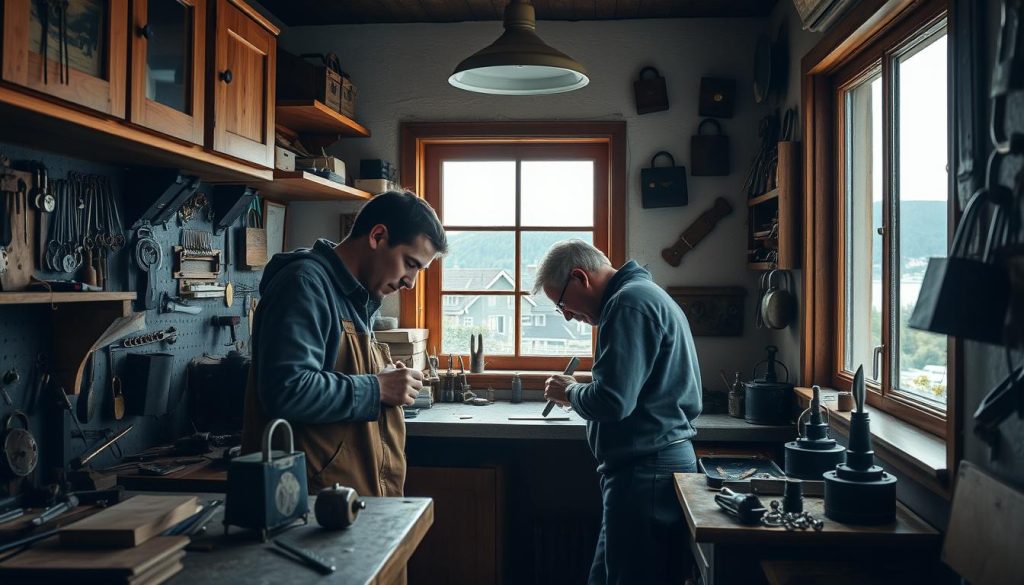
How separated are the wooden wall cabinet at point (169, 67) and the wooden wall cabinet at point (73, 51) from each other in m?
0.06

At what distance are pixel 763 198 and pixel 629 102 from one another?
3.05 feet

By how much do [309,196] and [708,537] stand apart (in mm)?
2886

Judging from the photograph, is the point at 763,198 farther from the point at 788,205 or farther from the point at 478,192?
the point at 478,192

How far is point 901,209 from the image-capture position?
2.83 m

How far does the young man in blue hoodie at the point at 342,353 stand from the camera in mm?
2092

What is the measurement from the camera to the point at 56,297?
2.40 metres

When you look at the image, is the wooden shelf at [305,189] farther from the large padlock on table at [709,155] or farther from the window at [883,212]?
the window at [883,212]

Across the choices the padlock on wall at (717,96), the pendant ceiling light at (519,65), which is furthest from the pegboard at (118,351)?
the padlock on wall at (717,96)

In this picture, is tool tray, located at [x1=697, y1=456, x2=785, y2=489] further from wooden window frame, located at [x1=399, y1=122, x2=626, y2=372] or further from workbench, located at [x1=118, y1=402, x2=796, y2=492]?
wooden window frame, located at [x1=399, y1=122, x2=626, y2=372]

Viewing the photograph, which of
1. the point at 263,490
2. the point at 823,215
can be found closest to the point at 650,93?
the point at 823,215

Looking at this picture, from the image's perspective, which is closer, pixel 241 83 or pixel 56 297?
pixel 56 297

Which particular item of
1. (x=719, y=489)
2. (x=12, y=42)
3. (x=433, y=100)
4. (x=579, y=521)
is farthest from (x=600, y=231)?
(x=12, y=42)

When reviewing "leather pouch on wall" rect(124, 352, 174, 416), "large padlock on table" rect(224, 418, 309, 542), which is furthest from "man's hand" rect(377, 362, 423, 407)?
"leather pouch on wall" rect(124, 352, 174, 416)

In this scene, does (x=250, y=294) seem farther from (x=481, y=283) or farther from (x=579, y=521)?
(x=579, y=521)
